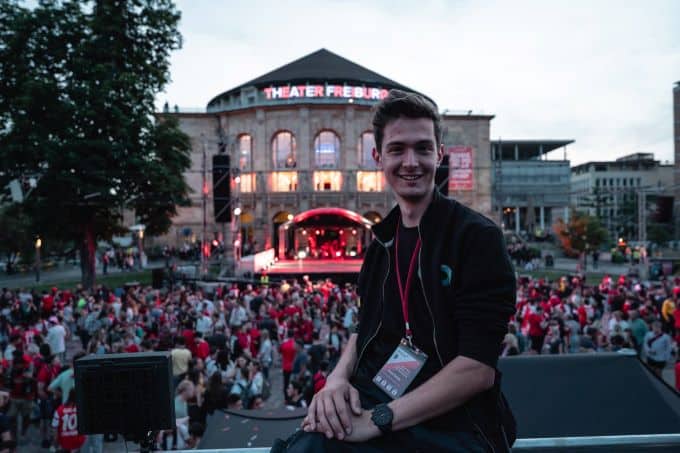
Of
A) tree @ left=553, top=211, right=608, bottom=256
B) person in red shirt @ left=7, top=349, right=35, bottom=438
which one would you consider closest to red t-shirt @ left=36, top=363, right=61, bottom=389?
person in red shirt @ left=7, top=349, right=35, bottom=438

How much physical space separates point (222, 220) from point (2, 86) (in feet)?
39.6

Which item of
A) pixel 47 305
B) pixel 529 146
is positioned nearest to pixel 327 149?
pixel 47 305

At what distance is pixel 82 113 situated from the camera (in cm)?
2150

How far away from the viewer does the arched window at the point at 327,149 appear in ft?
164

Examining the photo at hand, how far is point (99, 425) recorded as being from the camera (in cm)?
204

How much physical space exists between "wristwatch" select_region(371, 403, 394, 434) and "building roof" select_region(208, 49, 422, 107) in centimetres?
5164

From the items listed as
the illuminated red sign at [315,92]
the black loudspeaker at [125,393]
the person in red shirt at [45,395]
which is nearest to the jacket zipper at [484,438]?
the black loudspeaker at [125,393]

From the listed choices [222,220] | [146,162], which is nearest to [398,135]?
[146,162]

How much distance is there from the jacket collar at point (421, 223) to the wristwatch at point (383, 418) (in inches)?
23.0

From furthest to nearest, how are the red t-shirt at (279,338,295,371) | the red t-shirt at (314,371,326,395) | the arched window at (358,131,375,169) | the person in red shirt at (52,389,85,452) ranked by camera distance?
1. the arched window at (358,131,375,169)
2. the red t-shirt at (279,338,295,371)
3. the red t-shirt at (314,371,326,395)
4. the person in red shirt at (52,389,85,452)

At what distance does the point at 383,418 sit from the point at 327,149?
162 ft

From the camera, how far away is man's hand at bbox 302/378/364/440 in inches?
54.9

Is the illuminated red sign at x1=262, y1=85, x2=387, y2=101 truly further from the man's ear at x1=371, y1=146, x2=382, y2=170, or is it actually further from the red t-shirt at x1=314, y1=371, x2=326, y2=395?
the man's ear at x1=371, y1=146, x2=382, y2=170

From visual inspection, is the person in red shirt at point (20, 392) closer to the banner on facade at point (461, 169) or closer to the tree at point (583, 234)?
the banner on facade at point (461, 169)
